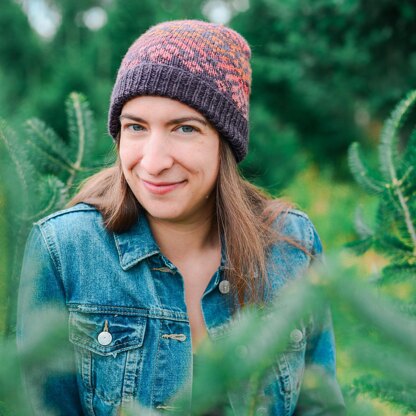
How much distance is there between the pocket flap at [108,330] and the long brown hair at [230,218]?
305 millimetres

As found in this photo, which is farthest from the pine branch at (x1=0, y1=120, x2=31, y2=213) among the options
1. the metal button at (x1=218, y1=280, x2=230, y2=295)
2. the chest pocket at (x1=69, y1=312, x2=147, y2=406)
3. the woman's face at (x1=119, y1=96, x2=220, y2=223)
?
the metal button at (x1=218, y1=280, x2=230, y2=295)

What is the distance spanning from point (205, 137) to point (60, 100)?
122 inches

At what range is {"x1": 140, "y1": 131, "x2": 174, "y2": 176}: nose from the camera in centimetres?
154

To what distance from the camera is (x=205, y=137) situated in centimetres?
170

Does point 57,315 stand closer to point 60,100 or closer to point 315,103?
point 60,100

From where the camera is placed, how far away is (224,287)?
5.90 ft

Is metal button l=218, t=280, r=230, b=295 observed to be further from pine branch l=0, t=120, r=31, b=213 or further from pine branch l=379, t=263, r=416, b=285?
pine branch l=0, t=120, r=31, b=213

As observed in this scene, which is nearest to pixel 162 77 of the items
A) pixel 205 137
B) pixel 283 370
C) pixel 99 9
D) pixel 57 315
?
pixel 205 137

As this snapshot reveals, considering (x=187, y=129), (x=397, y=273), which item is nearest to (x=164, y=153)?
(x=187, y=129)

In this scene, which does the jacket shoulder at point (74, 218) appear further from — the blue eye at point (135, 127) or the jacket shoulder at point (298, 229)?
the jacket shoulder at point (298, 229)

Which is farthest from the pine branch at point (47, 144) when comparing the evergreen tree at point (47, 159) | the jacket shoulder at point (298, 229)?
the jacket shoulder at point (298, 229)

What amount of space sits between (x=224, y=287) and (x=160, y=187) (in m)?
0.44

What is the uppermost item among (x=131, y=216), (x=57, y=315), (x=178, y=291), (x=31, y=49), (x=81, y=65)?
(x=31, y=49)

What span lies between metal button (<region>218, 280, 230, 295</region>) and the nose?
0.47 metres
